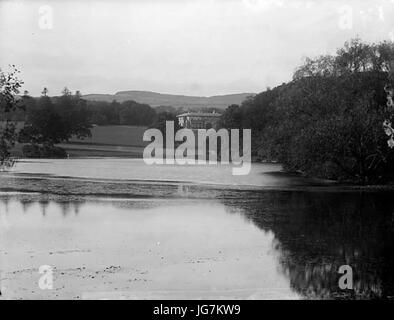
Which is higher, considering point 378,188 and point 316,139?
point 316,139

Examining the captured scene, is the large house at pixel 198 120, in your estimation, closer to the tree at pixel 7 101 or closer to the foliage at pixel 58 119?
the foliage at pixel 58 119

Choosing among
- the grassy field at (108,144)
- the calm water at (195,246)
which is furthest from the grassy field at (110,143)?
the calm water at (195,246)

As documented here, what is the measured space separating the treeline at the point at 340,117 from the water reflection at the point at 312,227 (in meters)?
8.54

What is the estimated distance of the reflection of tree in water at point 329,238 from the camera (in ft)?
51.8

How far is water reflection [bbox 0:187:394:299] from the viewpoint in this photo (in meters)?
16.2

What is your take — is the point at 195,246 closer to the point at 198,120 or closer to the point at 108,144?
the point at 108,144

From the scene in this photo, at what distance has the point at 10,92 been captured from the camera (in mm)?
15469

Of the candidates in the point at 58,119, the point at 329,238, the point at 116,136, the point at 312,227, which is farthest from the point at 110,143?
the point at 329,238

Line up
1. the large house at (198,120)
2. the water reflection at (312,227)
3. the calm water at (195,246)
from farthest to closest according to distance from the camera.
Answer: the large house at (198,120) < the water reflection at (312,227) < the calm water at (195,246)

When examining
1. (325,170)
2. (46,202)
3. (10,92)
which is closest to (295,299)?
(10,92)

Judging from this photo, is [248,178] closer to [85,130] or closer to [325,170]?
[325,170]

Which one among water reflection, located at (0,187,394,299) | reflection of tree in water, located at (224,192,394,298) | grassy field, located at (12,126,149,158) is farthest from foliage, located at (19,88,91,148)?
reflection of tree in water, located at (224,192,394,298)

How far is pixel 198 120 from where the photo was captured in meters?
84.1
